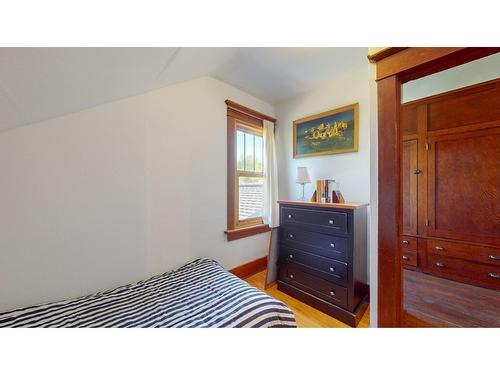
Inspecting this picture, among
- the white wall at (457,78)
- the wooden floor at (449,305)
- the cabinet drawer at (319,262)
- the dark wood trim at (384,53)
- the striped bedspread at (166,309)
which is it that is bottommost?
the striped bedspread at (166,309)

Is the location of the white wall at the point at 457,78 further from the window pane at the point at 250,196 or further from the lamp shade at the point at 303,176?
the window pane at the point at 250,196

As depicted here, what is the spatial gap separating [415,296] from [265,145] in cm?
209

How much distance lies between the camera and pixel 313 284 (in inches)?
67.4

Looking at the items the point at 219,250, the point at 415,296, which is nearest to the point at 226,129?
the point at 219,250

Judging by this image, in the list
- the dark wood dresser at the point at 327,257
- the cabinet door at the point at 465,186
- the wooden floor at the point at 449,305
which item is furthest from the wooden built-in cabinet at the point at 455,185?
the dark wood dresser at the point at 327,257

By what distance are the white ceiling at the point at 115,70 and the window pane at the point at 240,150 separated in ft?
2.05

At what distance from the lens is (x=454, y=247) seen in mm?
1444

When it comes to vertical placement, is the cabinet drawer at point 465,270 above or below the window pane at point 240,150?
below

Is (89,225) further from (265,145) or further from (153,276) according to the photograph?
(265,145)

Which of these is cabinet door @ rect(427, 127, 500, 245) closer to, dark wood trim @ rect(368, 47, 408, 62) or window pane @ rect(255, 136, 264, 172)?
dark wood trim @ rect(368, 47, 408, 62)

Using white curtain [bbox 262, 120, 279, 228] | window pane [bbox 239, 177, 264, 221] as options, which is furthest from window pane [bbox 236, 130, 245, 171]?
white curtain [bbox 262, 120, 279, 228]

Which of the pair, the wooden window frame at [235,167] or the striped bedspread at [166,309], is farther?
the wooden window frame at [235,167]

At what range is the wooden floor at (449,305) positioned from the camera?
2.94ft

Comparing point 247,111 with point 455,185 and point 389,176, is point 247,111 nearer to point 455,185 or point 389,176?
point 389,176
